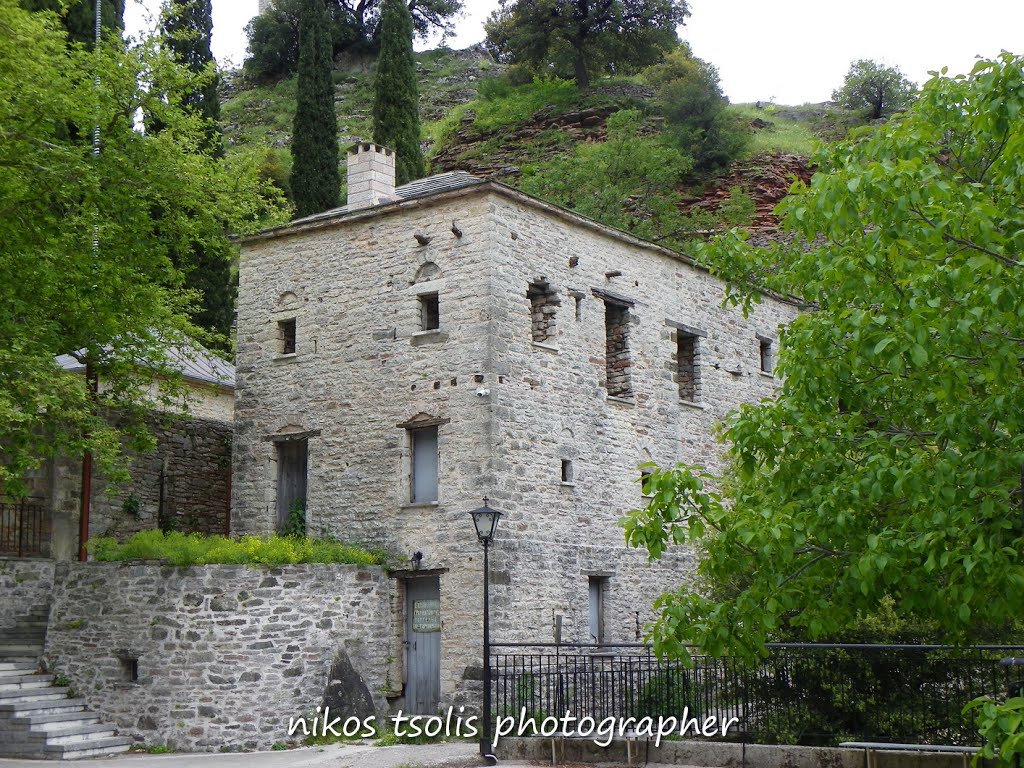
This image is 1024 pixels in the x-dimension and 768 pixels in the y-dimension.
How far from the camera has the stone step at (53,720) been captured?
49.4ft

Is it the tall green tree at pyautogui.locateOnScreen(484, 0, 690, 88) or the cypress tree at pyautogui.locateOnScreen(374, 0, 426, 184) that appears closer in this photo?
the cypress tree at pyautogui.locateOnScreen(374, 0, 426, 184)

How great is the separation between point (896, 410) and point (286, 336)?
1347cm

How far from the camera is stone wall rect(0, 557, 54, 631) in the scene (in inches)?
674

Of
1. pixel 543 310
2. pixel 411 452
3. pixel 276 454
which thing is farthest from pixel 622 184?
pixel 411 452

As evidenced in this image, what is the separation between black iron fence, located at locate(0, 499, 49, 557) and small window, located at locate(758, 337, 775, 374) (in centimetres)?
1430

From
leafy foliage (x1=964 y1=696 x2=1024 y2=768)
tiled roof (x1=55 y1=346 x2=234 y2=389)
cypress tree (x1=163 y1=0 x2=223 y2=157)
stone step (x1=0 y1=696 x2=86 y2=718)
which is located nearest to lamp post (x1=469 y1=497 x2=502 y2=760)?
stone step (x1=0 y1=696 x2=86 y2=718)

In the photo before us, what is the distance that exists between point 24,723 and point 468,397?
776cm

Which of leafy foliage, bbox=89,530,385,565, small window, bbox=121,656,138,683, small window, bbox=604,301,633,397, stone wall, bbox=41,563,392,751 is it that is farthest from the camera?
small window, bbox=604,301,633,397

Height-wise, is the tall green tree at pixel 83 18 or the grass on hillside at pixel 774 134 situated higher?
the grass on hillside at pixel 774 134

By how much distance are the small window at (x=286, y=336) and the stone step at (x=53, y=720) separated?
692 cm

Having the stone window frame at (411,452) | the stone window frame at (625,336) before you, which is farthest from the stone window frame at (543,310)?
the stone window frame at (411,452)

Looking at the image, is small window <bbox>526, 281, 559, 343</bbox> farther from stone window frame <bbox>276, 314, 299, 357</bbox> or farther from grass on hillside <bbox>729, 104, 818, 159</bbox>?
grass on hillside <bbox>729, 104, 818, 159</bbox>

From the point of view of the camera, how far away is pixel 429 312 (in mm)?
18578

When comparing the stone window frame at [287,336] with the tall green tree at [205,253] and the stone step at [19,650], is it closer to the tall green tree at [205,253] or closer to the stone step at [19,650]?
the tall green tree at [205,253]
